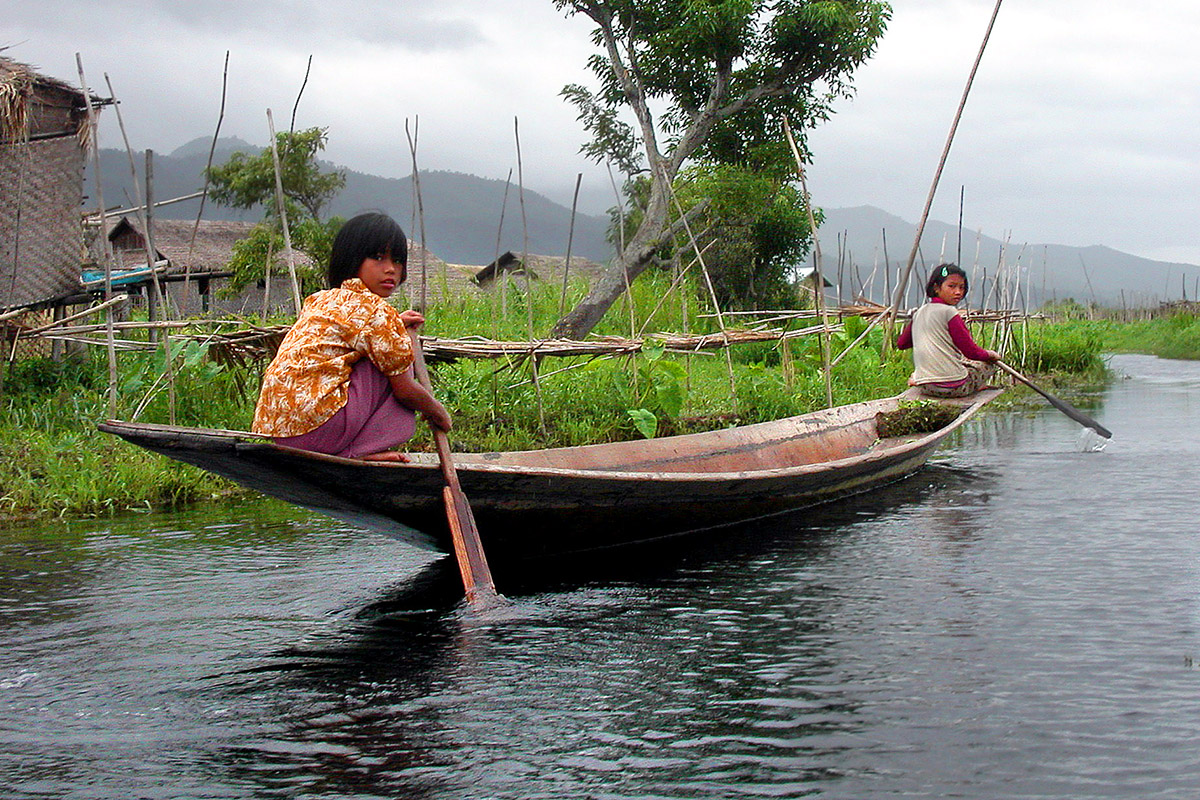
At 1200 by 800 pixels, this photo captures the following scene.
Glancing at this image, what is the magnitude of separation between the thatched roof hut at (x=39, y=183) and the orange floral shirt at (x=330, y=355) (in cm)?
428

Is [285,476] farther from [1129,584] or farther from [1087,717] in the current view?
[1129,584]

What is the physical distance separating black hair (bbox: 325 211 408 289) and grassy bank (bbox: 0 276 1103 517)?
1.87 meters

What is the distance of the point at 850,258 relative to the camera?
12.3 meters

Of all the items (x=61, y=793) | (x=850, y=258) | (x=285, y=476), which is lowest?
(x=61, y=793)

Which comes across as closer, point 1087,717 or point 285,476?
point 1087,717

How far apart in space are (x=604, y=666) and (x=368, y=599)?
108 centimetres

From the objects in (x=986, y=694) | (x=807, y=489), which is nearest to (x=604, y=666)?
(x=986, y=694)

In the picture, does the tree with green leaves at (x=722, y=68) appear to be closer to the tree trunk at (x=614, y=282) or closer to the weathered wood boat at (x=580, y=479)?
the tree trunk at (x=614, y=282)

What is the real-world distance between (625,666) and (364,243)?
1.38 metres

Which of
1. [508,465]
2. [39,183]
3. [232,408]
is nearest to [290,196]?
[39,183]

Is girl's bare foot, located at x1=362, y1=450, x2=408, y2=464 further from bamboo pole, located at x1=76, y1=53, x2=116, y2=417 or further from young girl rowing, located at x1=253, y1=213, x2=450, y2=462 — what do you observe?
bamboo pole, located at x1=76, y1=53, x2=116, y2=417

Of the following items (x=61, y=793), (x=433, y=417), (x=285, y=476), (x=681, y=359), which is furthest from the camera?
(x=681, y=359)

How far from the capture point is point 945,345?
21.3ft

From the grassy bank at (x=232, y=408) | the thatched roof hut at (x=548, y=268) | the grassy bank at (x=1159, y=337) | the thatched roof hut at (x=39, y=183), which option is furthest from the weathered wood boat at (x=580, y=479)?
the thatched roof hut at (x=548, y=268)
